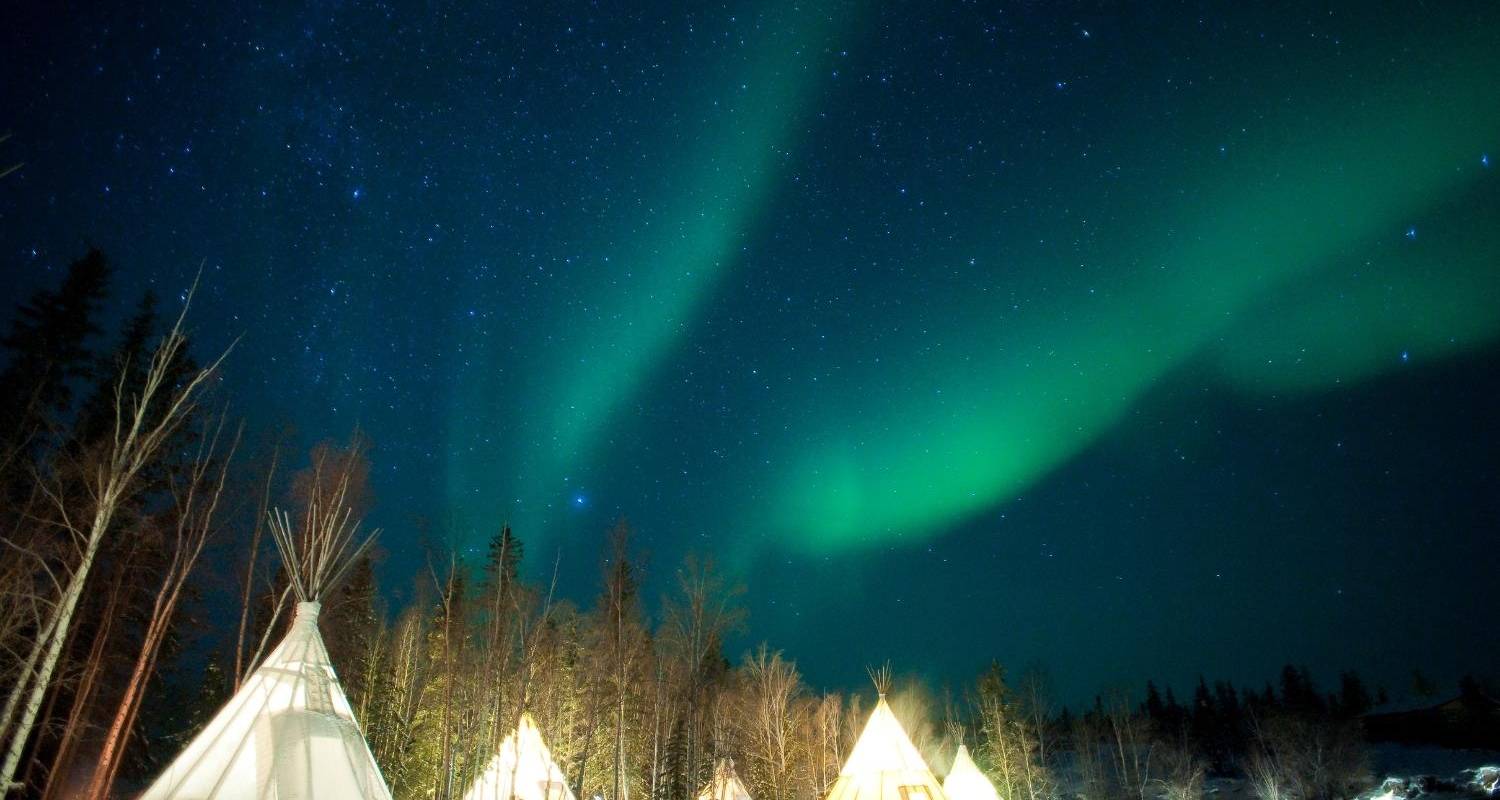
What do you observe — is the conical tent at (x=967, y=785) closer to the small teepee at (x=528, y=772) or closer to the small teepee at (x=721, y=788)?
the small teepee at (x=721, y=788)

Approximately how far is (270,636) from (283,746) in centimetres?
1443

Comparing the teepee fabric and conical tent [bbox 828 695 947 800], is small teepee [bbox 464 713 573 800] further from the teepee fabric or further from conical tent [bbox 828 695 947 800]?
the teepee fabric

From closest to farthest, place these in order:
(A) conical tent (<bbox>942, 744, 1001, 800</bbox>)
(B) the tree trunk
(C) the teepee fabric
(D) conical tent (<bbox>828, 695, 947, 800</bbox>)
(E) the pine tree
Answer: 1. (B) the tree trunk
2. (C) the teepee fabric
3. (E) the pine tree
4. (D) conical tent (<bbox>828, 695, 947, 800</bbox>)
5. (A) conical tent (<bbox>942, 744, 1001, 800</bbox>)

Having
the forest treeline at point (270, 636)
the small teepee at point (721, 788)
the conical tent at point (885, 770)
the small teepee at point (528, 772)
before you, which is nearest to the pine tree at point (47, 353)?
the forest treeline at point (270, 636)

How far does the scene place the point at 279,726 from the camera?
31.6 ft

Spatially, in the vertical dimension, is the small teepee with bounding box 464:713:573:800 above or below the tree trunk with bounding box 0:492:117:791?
below

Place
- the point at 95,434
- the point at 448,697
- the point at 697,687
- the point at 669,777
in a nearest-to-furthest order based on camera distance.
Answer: the point at 95,434 → the point at 448,697 → the point at 697,687 → the point at 669,777

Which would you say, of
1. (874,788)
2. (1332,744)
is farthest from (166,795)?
(1332,744)

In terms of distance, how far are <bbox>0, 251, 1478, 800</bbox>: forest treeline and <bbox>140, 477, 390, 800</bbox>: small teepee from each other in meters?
1.72

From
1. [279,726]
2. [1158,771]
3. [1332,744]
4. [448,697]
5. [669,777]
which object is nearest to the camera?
[279,726]

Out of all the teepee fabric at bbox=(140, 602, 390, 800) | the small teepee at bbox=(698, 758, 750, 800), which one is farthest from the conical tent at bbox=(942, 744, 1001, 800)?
the teepee fabric at bbox=(140, 602, 390, 800)

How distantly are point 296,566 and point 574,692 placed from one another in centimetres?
1886

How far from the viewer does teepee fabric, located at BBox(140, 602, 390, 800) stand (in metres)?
9.07

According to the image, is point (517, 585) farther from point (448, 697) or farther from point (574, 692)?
point (574, 692)
